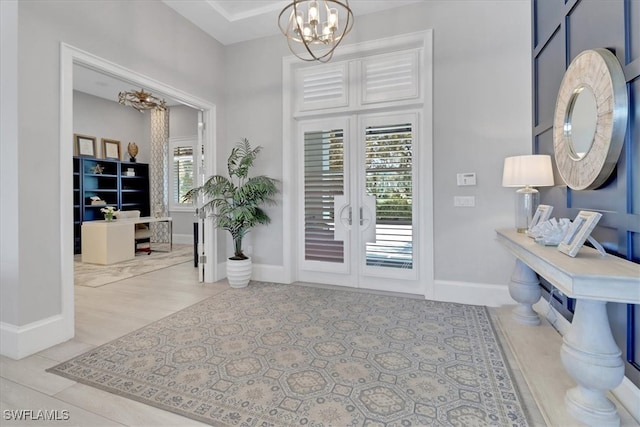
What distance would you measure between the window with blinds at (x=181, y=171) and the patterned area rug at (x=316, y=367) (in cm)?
556

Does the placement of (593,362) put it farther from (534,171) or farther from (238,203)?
(238,203)

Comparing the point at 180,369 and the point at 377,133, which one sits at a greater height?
the point at 377,133

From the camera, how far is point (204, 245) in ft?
14.7

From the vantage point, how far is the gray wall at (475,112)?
331 centimetres

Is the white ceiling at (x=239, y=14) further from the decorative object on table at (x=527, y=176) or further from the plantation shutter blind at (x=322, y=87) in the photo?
the decorative object on table at (x=527, y=176)

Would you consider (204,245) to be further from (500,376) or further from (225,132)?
(500,376)

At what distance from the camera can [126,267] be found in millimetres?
5375

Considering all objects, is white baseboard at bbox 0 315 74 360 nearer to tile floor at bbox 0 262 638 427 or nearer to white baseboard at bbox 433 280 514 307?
tile floor at bbox 0 262 638 427

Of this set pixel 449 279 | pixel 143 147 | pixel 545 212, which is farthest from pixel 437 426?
pixel 143 147

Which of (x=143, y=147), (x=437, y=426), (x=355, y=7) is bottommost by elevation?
(x=437, y=426)

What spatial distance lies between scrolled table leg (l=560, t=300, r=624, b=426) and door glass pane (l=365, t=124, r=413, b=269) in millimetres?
2269

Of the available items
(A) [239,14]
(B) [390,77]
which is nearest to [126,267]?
(A) [239,14]

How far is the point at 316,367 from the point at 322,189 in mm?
2548

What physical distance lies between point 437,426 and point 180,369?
5.56ft
